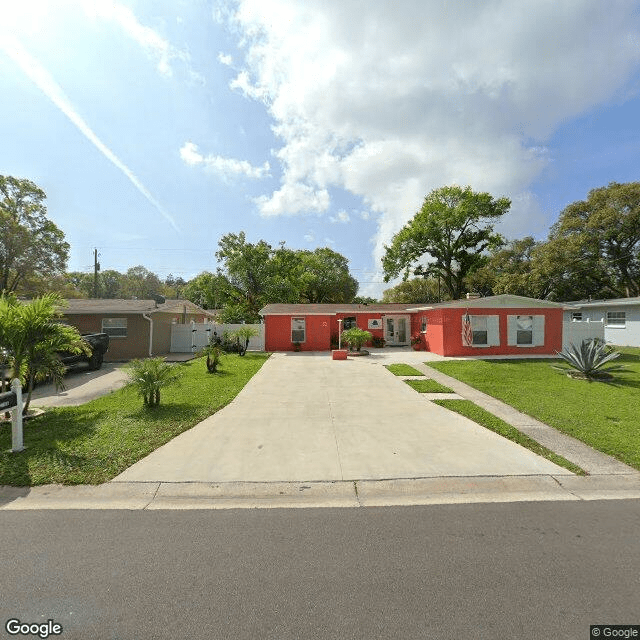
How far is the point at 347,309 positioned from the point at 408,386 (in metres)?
12.1

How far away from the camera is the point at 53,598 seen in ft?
8.30

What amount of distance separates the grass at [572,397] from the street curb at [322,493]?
132cm

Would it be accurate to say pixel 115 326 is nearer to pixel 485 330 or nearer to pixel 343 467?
pixel 343 467

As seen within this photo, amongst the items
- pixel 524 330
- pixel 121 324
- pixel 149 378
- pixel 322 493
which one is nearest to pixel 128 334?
pixel 121 324

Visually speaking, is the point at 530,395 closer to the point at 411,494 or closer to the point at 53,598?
the point at 411,494

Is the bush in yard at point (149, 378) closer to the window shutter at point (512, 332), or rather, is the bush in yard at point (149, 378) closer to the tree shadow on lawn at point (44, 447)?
the tree shadow on lawn at point (44, 447)

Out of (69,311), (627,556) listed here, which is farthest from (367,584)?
(69,311)

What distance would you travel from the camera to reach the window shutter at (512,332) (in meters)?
17.3

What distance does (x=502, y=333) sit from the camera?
17281mm

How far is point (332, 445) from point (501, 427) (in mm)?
3277

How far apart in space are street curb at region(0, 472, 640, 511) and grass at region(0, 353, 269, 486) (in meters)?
0.35

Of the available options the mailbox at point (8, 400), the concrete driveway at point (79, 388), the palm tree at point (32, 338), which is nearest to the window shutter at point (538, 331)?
the concrete driveway at point (79, 388)

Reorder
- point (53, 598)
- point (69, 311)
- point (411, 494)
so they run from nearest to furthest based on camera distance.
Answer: point (53, 598) < point (411, 494) < point (69, 311)

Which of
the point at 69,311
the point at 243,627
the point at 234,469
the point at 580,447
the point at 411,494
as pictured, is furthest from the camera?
the point at 69,311
